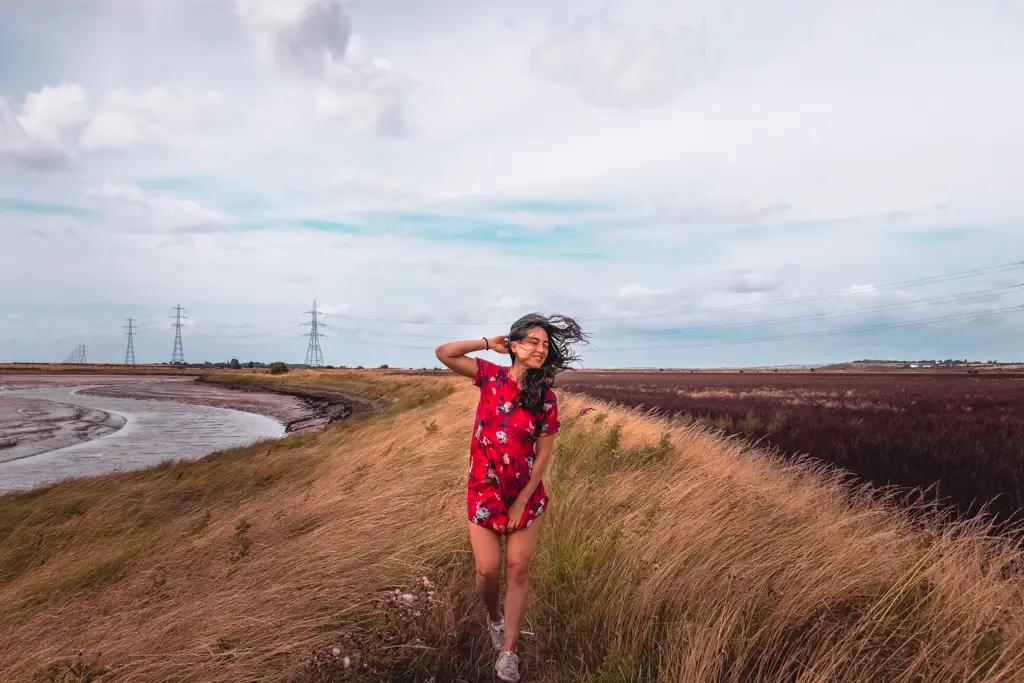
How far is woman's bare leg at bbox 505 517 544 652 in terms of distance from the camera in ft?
11.9

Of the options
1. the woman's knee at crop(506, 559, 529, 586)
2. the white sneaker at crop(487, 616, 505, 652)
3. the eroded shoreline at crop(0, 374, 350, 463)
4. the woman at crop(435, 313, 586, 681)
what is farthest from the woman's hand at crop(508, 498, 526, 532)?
the eroded shoreline at crop(0, 374, 350, 463)

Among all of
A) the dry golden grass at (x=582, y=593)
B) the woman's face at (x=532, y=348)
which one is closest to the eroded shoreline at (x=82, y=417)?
the dry golden grass at (x=582, y=593)

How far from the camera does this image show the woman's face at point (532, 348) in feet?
12.0

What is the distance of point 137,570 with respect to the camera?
661cm

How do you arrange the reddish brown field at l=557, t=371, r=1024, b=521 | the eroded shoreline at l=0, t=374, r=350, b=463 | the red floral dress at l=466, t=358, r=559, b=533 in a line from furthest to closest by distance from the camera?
1. the eroded shoreline at l=0, t=374, r=350, b=463
2. the reddish brown field at l=557, t=371, r=1024, b=521
3. the red floral dress at l=466, t=358, r=559, b=533

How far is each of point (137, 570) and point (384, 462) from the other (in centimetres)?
350

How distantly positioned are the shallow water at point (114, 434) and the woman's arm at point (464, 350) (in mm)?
14153

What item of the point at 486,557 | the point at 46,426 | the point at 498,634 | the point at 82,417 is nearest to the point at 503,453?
the point at 486,557

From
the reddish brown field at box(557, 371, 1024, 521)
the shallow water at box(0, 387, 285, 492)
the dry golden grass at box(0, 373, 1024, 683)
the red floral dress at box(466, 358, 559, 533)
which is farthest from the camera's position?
the shallow water at box(0, 387, 285, 492)

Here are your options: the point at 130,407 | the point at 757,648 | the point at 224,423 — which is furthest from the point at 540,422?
the point at 130,407

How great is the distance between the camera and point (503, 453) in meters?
3.65

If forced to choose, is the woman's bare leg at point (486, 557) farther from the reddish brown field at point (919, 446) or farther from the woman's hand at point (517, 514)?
the reddish brown field at point (919, 446)

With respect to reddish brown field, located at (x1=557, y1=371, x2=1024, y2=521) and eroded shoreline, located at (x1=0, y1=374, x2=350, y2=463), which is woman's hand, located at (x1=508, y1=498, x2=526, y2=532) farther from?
eroded shoreline, located at (x1=0, y1=374, x2=350, y2=463)

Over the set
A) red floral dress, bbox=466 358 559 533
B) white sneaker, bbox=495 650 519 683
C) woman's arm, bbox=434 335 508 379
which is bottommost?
white sneaker, bbox=495 650 519 683
